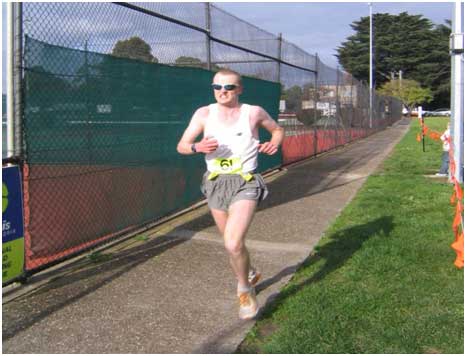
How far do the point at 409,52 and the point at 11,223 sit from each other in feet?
268

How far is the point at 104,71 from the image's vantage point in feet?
19.5

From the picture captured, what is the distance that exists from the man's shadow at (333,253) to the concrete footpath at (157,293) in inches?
2.2

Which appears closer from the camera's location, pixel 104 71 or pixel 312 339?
pixel 312 339

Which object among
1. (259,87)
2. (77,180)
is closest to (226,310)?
(77,180)

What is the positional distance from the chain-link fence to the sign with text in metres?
0.19

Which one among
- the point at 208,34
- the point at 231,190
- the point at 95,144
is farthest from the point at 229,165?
the point at 208,34

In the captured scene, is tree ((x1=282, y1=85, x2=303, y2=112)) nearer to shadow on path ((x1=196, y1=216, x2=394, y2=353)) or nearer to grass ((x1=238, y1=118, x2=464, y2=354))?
grass ((x1=238, y1=118, x2=464, y2=354))

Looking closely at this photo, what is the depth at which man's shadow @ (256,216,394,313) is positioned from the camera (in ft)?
16.4

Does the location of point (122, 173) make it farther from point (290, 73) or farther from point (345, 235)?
point (290, 73)

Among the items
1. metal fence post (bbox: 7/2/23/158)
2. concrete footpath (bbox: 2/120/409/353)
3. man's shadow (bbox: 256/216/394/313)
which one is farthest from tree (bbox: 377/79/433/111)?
metal fence post (bbox: 7/2/23/158)

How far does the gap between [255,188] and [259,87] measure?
6.94 metres

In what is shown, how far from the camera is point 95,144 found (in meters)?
5.86

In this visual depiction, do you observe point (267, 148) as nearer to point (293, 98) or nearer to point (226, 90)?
point (226, 90)

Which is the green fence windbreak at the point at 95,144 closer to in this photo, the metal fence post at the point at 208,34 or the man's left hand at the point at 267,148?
the metal fence post at the point at 208,34
